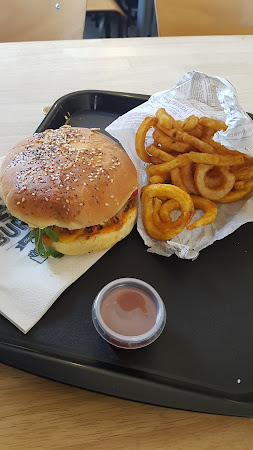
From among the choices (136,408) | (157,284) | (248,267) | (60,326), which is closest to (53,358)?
(60,326)

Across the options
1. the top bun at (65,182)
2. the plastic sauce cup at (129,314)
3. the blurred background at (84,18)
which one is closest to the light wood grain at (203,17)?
the blurred background at (84,18)

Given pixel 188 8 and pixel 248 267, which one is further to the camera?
pixel 188 8

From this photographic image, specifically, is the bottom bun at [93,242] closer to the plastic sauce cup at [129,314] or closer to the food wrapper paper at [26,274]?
the food wrapper paper at [26,274]

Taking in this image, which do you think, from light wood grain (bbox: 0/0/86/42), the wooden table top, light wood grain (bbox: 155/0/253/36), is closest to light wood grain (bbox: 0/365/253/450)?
the wooden table top

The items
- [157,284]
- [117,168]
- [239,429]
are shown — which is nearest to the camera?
[239,429]

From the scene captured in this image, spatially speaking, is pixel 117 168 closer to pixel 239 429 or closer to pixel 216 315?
pixel 216 315

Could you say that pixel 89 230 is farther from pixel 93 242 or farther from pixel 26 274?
pixel 26 274

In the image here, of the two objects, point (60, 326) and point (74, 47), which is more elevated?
point (74, 47)
